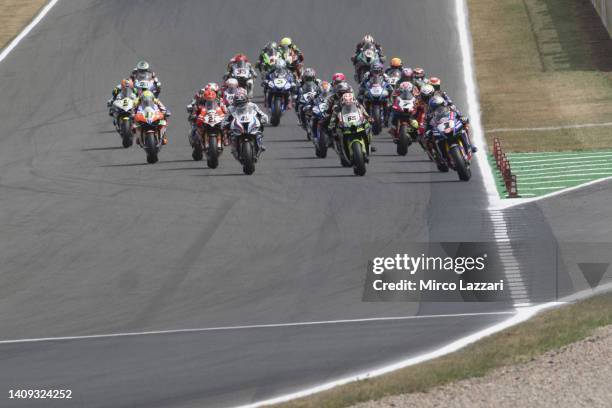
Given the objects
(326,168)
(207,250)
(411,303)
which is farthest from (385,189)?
(411,303)

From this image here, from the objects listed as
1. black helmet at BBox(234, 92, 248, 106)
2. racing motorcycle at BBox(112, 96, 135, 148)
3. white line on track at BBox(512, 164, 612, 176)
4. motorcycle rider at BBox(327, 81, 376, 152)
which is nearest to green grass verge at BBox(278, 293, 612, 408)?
white line on track at BBox(512, 164, 612, 176)

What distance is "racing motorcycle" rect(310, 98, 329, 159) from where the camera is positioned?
33094 millimetres

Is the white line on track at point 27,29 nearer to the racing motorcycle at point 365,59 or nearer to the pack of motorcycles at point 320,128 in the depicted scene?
the pack of motorcycles at point 320,128

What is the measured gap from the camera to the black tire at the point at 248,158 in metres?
31.9

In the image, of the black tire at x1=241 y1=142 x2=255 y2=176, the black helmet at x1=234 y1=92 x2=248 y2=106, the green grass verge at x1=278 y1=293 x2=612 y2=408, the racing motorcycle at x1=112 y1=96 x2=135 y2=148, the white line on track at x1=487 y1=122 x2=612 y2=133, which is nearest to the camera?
the green grass verge at x1=278 y1=293 x2=612 y2=408

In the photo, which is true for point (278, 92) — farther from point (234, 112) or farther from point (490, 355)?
point (490, 355)

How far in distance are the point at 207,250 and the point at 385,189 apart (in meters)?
5.94

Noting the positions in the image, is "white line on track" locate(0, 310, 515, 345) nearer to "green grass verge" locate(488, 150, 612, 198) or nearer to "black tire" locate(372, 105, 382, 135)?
"green grass verge" locate(488, 150, 612, 198)

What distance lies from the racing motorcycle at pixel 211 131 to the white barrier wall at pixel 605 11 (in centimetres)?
1837

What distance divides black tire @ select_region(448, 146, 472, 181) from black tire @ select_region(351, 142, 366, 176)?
2287 millimetres

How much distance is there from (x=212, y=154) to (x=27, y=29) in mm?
22685

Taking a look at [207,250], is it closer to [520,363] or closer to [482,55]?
[520,363]

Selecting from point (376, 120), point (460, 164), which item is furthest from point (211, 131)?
point (460, 164)

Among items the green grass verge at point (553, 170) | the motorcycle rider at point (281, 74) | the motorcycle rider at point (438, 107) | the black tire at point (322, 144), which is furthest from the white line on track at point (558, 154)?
the motorcycle rider at point (281, 74)
